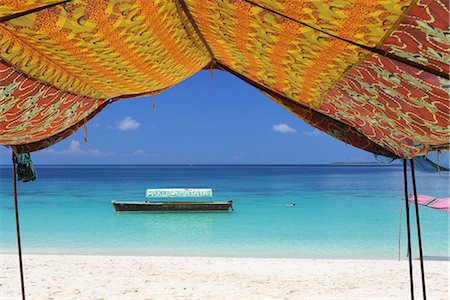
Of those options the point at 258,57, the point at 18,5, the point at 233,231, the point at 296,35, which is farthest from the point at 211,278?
the point at 233,231

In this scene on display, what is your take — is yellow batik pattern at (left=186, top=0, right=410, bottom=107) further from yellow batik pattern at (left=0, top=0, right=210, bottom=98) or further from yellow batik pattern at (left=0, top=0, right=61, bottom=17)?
yellow batik pattern at (left=0, top=0, right=61, bottom=17)

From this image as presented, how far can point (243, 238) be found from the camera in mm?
16938

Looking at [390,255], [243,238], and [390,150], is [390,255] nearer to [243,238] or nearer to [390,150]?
[243,238]

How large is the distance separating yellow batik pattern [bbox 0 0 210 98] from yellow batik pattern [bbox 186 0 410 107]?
13cm

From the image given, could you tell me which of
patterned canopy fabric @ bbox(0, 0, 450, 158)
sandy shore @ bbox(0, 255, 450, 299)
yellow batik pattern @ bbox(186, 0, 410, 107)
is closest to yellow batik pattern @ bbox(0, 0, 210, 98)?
patterned canopy fabric @ bbox(0, 0, 450, 158)

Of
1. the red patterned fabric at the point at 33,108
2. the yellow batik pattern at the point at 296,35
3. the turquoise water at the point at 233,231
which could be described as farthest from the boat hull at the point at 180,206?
the yellow batik pattern at the point at 296,35

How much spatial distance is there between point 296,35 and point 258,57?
1.60ft

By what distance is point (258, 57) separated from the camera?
204 centimetres

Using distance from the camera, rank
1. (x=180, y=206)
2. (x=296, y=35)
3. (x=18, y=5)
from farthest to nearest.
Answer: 1. (x=180, y=206)
2. (x=296, y=35)
3. (x=18, y=5)

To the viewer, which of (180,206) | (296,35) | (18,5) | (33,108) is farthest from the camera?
(180,206)

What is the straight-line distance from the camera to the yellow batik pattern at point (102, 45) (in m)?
1.49

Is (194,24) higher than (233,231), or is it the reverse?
(194,24)

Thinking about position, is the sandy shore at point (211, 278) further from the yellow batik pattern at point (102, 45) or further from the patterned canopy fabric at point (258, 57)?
the yellow batik pattern at point (102, 45)

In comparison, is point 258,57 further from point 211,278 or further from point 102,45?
point 211,278
